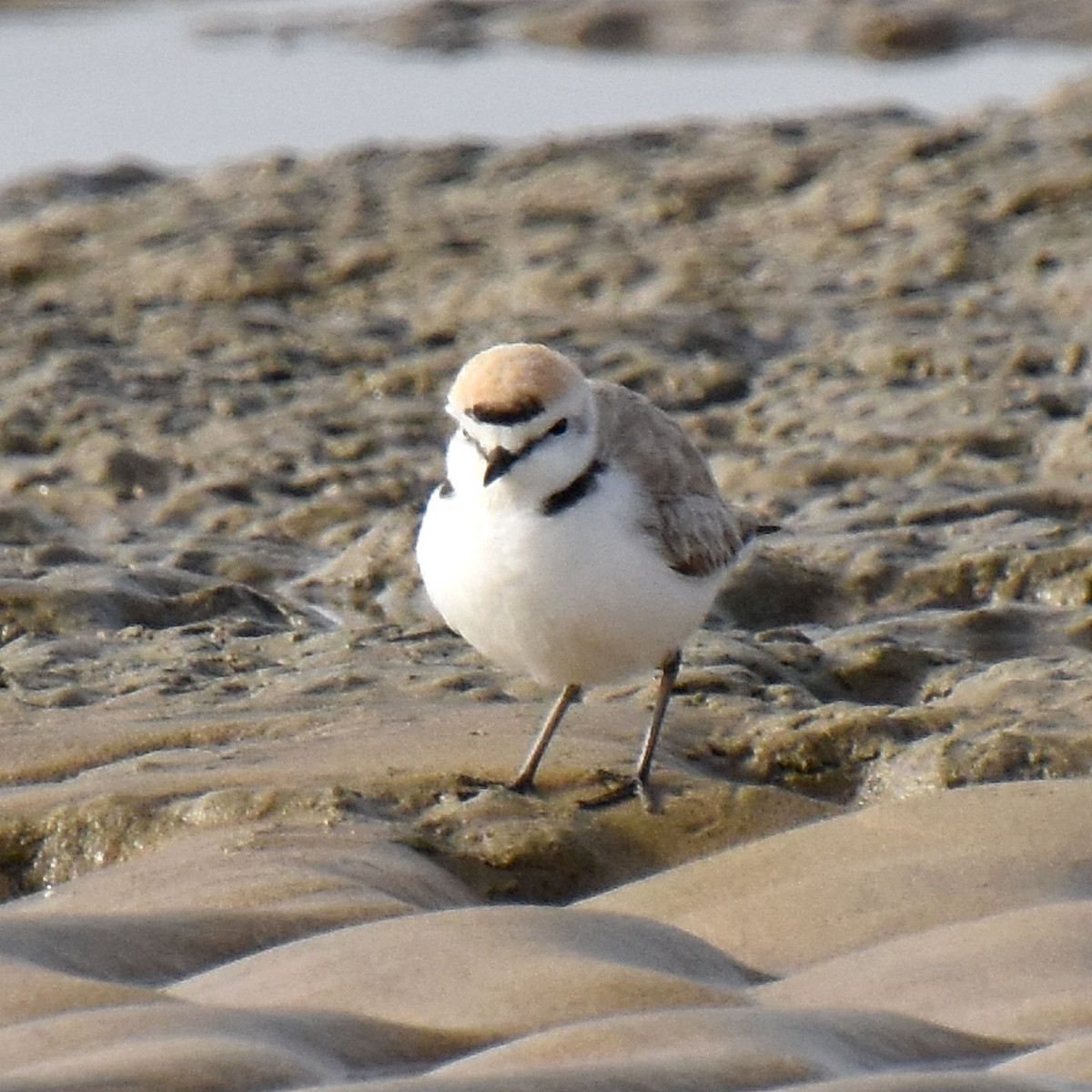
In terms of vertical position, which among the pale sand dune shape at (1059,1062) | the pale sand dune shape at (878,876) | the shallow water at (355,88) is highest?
the shallow water at (355,88)

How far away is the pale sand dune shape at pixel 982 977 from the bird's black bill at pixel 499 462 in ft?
3.93

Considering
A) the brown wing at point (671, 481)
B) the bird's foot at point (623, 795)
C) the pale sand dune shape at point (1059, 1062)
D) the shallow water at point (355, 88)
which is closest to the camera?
the pale sand dune shape at point (1059, 1062)

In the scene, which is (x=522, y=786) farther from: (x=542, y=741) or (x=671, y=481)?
(x=671, y=481)

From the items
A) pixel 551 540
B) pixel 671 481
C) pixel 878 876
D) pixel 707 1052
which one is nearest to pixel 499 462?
pixel 551 540

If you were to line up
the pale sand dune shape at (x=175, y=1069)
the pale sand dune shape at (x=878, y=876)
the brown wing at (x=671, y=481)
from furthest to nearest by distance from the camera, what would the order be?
the brown wing at (x=671, y=481) < the pale sand dune shape at (x=878, y=876) < the pale sand dune shape at (x=175, y=1069)

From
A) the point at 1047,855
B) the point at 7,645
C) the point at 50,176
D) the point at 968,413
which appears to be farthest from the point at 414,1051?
the point at 50,176

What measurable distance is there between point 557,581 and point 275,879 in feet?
2.76

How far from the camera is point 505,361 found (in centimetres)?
445

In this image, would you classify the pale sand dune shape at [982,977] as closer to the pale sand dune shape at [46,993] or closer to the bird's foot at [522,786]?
the pale sand dune shape at [46,993]

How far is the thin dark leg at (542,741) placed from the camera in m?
4.64

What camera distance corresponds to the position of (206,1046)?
9.46 ft

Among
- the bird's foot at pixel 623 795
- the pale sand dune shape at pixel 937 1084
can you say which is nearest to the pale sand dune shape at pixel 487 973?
the pale sand dune shape at pixel 937 1084

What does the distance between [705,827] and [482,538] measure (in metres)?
0.74

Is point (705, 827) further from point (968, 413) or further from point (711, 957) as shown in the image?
point (968, 413)
